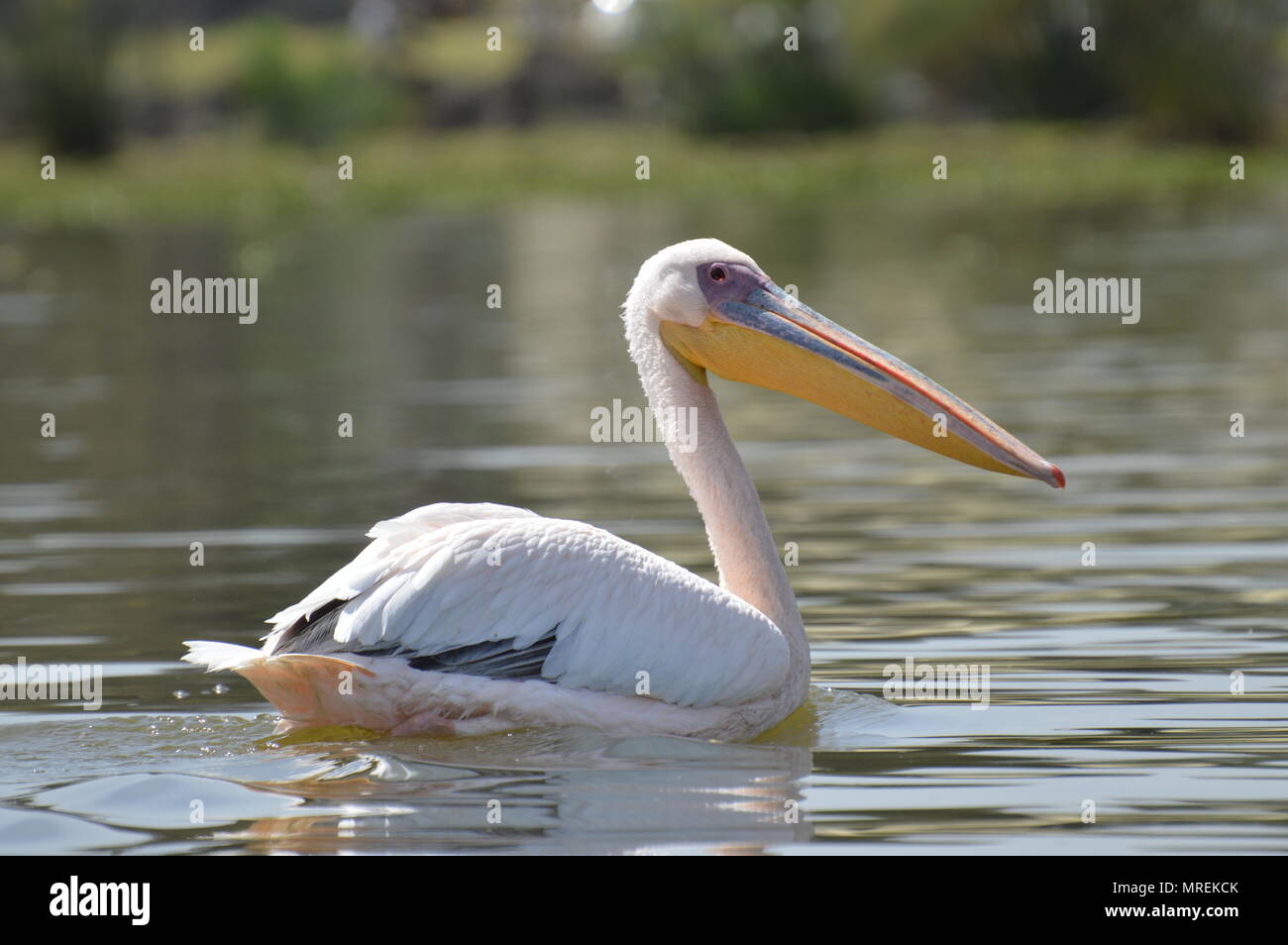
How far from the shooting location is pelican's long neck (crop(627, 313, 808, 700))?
5773 mm

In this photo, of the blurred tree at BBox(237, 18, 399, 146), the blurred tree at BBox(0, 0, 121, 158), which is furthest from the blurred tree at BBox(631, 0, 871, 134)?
the blurred tree at BBox(0, 0, 121, 158)

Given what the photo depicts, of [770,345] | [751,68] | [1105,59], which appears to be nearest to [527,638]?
A: [770,345]

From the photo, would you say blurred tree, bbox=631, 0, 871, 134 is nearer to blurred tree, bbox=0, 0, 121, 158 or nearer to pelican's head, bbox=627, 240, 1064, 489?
blurred tree, bbox=0, 0, 121, 158

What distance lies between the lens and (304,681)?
5.38 meters

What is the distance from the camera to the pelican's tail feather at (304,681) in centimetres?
528

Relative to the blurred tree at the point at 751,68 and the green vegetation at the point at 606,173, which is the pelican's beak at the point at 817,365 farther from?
the blurred tree at the point at 751,68

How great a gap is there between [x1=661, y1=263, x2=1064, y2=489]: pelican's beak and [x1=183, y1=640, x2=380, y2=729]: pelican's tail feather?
137cm

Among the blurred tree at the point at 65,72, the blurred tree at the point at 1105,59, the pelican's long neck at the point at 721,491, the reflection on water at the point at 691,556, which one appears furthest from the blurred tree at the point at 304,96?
the pelican's long neck at the point at 721,491

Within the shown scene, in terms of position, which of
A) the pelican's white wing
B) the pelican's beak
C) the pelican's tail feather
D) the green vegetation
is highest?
the green vegetation

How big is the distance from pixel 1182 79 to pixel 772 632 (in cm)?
3472

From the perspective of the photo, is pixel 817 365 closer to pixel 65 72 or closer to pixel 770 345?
pixel 770 345

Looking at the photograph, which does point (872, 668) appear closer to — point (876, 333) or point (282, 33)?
point (876, 333)

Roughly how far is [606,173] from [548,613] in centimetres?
2903

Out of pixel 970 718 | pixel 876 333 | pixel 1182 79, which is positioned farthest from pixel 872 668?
pixel 1182 79
